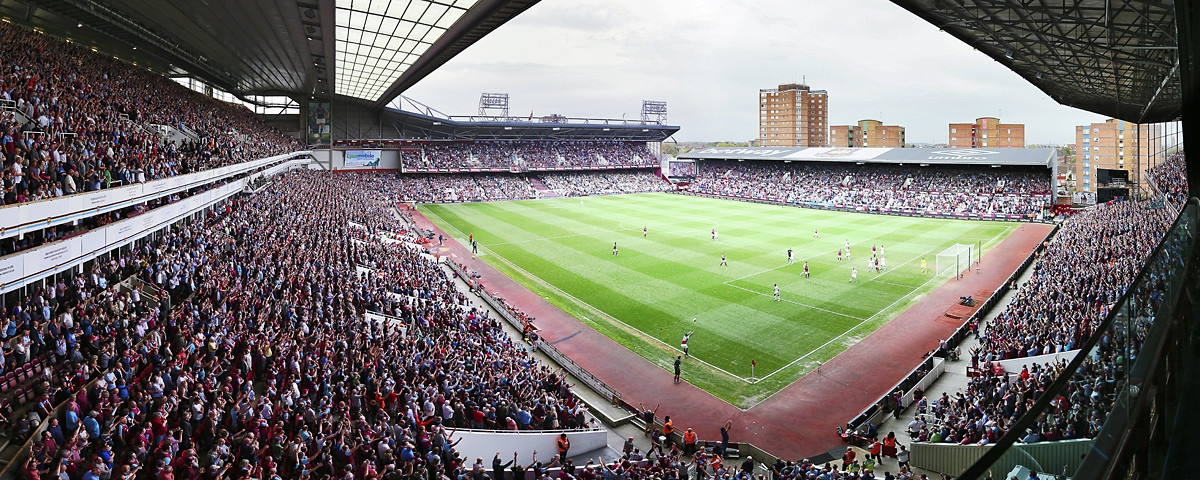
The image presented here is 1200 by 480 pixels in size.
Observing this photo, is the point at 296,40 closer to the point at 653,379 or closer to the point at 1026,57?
the point at 653,379

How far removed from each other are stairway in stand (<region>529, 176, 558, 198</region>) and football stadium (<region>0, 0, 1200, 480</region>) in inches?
1193

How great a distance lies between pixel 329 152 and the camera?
67.7m

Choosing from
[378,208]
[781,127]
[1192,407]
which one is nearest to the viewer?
[1192,407]

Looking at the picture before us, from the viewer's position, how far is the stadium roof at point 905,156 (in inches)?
2336

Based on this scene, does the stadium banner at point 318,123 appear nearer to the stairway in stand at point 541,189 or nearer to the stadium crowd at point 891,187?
the stairway in stand at point 541,189

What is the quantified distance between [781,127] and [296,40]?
12924 cm

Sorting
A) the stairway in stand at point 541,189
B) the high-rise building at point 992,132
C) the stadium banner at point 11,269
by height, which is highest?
the high-rise building at point 992,132

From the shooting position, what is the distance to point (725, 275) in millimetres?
33469

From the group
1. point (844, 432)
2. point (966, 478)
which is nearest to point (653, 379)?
point (844, 432)

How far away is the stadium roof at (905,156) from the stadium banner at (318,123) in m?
47.9

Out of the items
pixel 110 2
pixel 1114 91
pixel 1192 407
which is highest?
pixel 110 2

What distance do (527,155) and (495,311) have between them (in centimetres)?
5882

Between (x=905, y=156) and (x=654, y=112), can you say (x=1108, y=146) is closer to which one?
(x=905, y=156)

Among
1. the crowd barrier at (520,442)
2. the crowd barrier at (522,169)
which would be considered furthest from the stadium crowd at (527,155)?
the crowd barrier at (520,442)
